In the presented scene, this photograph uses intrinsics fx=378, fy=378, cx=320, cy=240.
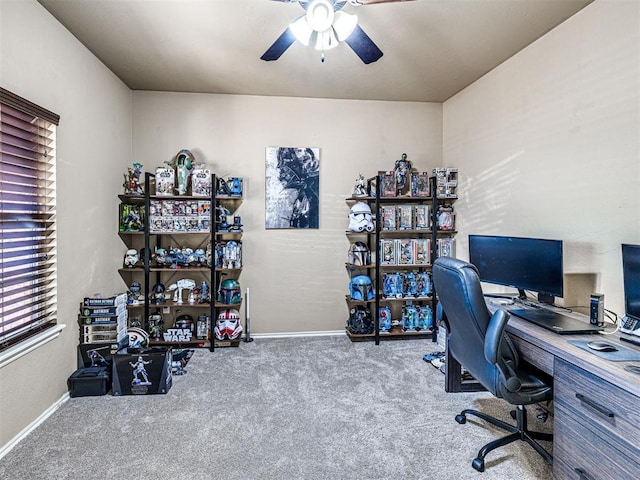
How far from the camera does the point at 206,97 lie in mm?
4035

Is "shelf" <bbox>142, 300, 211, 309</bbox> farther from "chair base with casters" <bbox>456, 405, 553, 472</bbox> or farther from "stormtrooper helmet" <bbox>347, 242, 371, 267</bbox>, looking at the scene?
"chair base with casters" <bbox>456, 405, 553, 472</bbox>

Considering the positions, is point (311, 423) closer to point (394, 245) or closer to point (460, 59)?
point (394, 245)

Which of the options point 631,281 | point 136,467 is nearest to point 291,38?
point 631,281

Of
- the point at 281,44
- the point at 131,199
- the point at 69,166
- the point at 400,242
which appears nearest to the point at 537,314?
the point at 400,242

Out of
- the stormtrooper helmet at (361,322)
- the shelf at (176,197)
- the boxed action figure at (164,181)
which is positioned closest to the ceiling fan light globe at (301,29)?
the shelf at (176,197)

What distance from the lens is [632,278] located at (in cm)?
187

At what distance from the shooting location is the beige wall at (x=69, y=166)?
2.18 meters

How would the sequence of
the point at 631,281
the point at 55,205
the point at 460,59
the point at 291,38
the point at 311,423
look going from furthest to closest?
the point at 460,59, the point at 55,205, the point at 311,423, the point at 291,38, the point at 631,281

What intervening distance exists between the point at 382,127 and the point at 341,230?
127cm

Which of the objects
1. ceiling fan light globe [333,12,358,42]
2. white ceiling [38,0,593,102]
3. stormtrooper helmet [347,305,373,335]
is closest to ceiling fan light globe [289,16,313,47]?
ceiling fan light globe [333,12,358,42]

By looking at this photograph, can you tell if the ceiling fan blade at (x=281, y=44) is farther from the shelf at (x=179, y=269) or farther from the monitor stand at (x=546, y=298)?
the monitor stand at (x=546, y=298)

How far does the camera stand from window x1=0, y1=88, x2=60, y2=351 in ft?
6.96

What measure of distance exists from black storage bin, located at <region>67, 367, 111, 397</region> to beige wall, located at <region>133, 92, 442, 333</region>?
5.36 ft

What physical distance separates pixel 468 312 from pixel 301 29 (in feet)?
5.68
